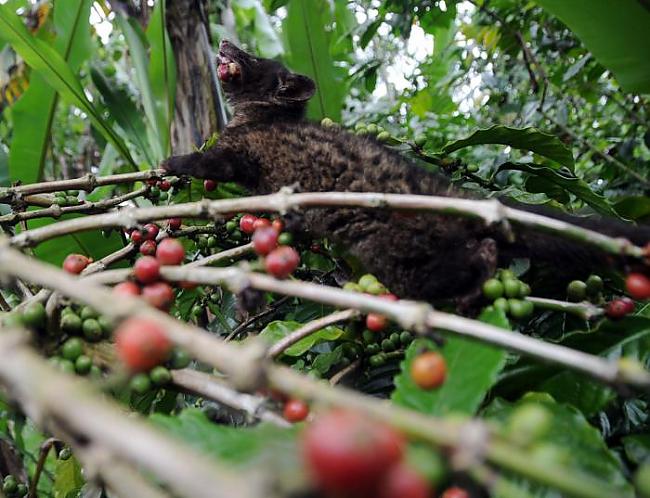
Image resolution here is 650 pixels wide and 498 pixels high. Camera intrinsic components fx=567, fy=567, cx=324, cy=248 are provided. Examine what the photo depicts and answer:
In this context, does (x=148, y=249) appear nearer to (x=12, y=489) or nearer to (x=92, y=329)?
(x=92, y=329)

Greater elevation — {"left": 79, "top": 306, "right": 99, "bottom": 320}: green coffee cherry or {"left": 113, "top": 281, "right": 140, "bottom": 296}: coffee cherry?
{"left": 113, "top": 281, "right": 140, "bottom": 296}: coffee cherry

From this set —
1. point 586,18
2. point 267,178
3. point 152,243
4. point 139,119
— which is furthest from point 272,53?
point 152,243

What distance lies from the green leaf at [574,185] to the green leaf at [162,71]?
7.32 ft

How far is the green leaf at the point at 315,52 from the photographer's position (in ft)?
10.7

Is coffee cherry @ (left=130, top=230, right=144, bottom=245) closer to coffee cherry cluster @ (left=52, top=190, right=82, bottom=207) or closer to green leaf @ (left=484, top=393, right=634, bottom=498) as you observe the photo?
coffee cherry cluster @ (left=52, top=190, right=82, bottom=207)

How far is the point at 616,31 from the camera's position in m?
2.06

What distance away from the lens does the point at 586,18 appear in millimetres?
2074

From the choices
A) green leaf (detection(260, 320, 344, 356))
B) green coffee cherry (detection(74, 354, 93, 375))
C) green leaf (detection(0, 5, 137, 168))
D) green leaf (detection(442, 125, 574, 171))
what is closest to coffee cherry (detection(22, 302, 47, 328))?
green coffee cherry (detection(74, 354, 93, 375))

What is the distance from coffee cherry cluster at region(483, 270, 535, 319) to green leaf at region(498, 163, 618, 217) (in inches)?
30.5

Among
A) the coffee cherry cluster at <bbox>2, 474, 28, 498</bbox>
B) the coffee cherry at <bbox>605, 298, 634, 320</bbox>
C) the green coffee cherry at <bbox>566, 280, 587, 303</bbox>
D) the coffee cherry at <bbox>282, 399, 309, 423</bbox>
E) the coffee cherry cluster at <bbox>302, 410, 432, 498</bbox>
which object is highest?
the coffee cherry cluster at <bbox>302, 410, 432, 498</bbox>

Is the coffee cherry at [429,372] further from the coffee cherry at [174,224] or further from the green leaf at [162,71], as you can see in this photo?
the green leaf at [162,71]

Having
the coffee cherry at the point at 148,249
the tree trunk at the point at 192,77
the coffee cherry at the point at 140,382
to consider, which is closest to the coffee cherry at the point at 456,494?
the coffee cherry at the point at 140,382

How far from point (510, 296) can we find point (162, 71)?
2884 millimetres

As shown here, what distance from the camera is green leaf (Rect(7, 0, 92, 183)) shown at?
280 cm
